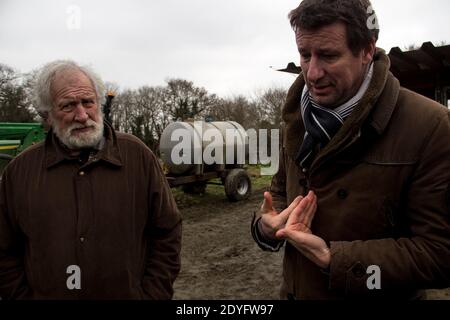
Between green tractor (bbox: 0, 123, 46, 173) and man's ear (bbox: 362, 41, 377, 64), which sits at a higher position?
man's ear (bbox: 362, 41, 377, 64)

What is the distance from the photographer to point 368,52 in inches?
57.8

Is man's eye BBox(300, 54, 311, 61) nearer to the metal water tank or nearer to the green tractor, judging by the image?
the green tractor

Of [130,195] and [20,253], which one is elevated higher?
[130,195]

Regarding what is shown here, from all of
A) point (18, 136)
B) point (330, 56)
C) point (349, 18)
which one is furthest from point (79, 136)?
point (18, 136)

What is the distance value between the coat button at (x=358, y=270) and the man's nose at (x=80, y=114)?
5.10ft

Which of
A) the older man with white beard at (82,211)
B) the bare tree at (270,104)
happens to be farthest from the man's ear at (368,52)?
the bare tree at (270,104)

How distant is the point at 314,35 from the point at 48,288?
1.74 m

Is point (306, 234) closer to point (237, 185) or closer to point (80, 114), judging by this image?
point (80, 114)

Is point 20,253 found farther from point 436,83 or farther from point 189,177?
point 189,177

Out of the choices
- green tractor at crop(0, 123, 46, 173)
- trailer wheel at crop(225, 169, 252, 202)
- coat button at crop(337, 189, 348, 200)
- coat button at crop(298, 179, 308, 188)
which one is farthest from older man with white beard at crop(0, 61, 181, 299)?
trailer wheel at crop(225, 169, 252, 202)

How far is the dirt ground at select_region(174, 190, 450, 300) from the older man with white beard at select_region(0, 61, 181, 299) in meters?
2.67

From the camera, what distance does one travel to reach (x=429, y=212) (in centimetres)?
131

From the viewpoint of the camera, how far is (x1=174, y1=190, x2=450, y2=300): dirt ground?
180 inches

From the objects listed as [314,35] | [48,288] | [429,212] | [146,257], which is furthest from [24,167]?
[429,212]
